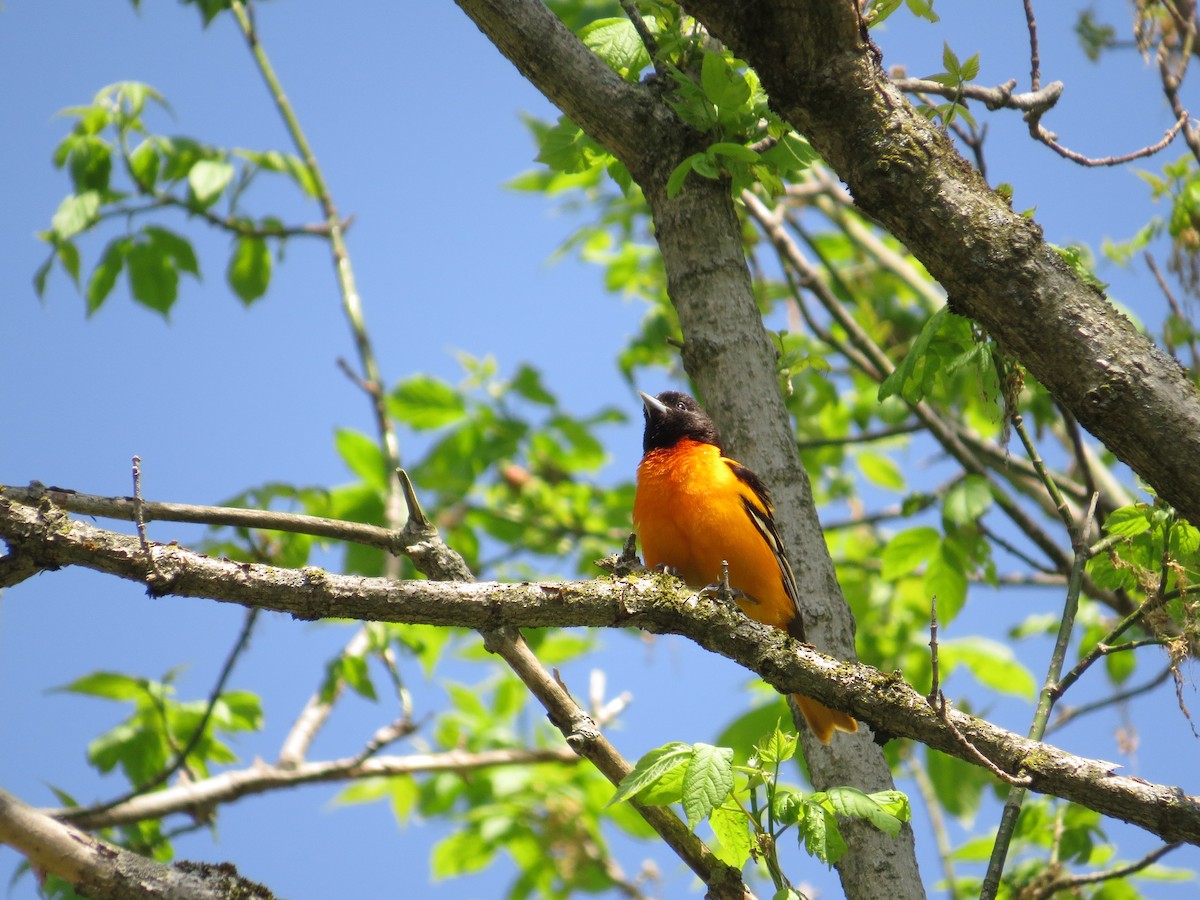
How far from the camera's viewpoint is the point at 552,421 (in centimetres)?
873

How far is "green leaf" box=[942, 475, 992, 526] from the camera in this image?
590 cm

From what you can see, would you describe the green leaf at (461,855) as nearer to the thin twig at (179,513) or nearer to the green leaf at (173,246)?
the green leaf at (173,246)

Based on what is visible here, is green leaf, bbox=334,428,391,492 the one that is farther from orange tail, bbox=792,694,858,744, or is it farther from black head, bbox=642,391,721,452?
orange tail, bbox=792,694,858,744

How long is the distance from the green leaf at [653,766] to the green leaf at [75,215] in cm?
492

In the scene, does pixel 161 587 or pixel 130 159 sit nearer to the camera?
pixel 161 587

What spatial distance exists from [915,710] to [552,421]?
231 inches

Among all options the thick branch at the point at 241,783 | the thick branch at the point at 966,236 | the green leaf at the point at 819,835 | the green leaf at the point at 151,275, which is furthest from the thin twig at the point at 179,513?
the green leaf at the point at 151,275

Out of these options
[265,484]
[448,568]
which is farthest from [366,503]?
[448,568]

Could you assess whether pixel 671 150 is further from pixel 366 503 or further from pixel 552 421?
pixel 552 421

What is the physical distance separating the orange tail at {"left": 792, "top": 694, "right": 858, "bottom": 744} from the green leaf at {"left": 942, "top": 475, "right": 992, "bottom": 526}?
2096 millimetres

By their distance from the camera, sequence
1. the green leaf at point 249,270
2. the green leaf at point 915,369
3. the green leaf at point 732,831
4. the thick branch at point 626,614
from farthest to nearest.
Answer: the green leaf at point 249,270 < the green leaf at point 915,369 < the green leaf at point 732,831 < the thick branch at point 626,614

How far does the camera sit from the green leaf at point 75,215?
6219 mm

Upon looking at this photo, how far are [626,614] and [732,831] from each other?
0.74 metres

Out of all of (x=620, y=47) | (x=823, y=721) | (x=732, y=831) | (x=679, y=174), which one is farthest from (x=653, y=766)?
(x=620, y=47)
